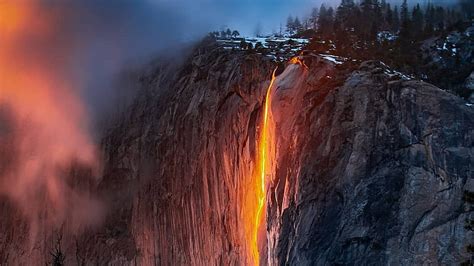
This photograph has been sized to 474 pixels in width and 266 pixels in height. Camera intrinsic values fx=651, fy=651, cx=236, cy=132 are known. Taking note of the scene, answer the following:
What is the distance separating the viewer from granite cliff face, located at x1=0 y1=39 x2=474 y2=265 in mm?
23766

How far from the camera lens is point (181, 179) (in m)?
43.8

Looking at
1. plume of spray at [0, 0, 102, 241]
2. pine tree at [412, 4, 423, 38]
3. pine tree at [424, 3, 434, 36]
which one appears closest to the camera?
plume of spray at [0, 0, 102, 241]

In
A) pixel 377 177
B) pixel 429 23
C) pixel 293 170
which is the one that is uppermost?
pixel 429 23

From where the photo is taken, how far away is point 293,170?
90.8 feet

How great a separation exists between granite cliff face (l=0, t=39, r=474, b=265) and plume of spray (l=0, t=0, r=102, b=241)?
3.27 metres

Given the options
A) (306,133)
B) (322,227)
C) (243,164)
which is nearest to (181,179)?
(243,164)

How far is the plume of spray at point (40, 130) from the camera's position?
167 ft

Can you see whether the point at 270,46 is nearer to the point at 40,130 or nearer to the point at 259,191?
Result: the point at 259,191

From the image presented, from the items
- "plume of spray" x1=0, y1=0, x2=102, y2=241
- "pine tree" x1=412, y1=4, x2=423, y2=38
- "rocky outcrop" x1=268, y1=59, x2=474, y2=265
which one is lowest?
"rocky outcrop" x1=268, y1=59, x2=474, y2=265

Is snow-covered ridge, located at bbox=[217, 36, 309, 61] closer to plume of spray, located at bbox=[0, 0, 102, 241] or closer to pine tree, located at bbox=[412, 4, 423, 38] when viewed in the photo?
plume of spray, located at bbox=[0, 0, 102, 241]

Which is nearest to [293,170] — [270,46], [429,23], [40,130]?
[270,46]

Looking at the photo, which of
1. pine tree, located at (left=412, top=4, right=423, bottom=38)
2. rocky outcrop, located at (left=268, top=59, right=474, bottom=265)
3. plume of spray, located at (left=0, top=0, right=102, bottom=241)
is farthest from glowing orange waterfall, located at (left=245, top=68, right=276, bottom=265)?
pine tree, located at (left=412, top=4, right=423, bottom=38)

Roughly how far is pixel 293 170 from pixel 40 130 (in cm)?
3208

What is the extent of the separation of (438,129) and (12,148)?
128 ft
